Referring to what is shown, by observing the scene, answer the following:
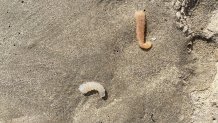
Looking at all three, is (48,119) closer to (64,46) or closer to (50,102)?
(50,102)

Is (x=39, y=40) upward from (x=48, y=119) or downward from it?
upward

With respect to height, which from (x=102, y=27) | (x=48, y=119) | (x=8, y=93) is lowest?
(x=48, y=119)

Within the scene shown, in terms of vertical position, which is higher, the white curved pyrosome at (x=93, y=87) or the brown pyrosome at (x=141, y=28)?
the brown pyrosome at (x=141, y=28)

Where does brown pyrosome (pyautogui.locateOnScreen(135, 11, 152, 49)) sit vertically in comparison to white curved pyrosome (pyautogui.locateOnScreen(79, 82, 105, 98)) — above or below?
above

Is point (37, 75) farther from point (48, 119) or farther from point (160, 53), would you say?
point (160, 53)

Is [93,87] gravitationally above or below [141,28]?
below

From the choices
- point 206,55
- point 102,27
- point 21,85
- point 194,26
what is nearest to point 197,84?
point 206,55
